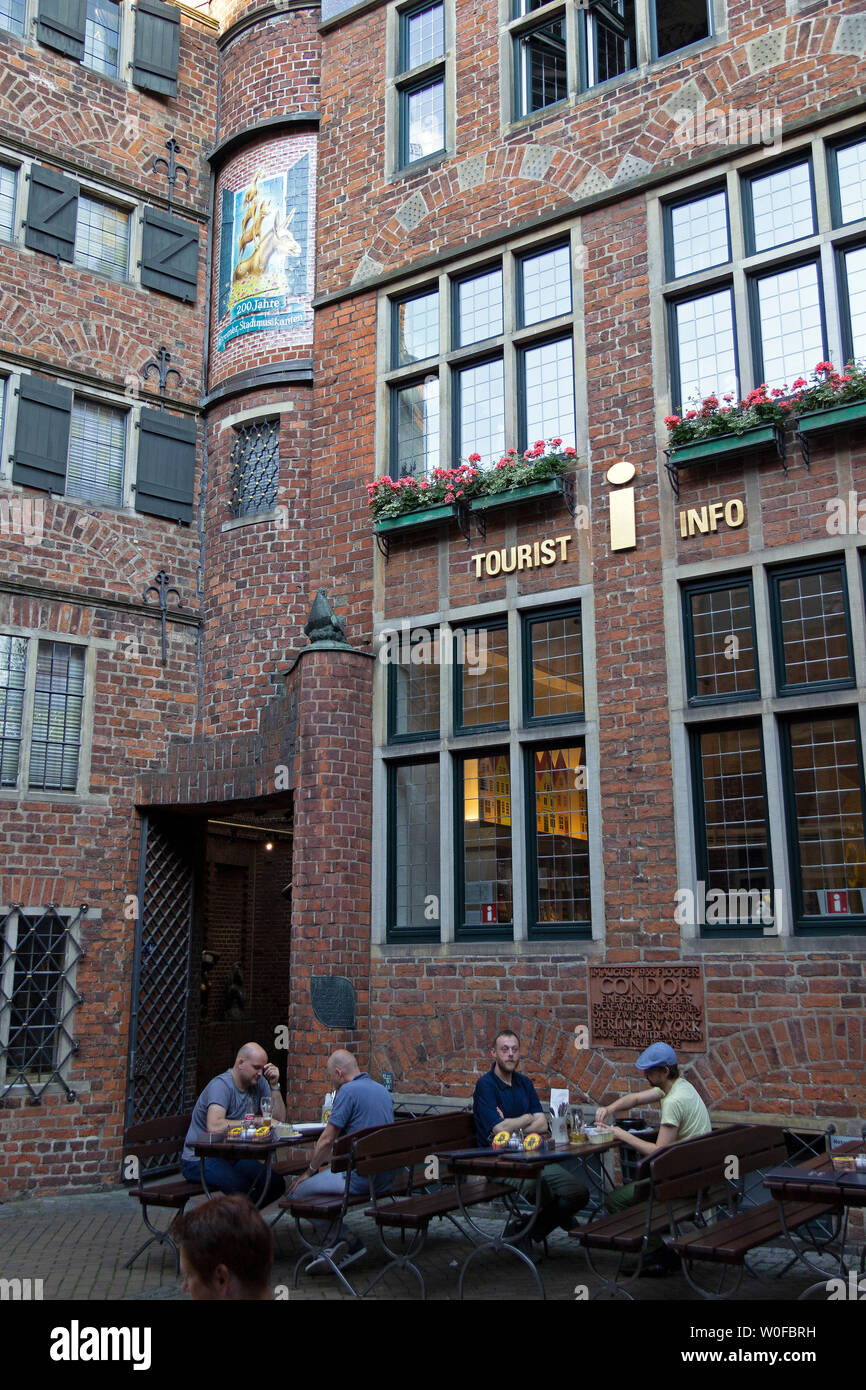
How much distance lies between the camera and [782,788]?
9.00 meters

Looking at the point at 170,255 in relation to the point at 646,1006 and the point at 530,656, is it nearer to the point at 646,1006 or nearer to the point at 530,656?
the point at 530,656

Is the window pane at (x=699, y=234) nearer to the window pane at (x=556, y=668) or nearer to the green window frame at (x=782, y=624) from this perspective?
the green window frame at (x=782, y=624)

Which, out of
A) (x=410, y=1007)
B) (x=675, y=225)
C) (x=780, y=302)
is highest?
(x=675, y=225)

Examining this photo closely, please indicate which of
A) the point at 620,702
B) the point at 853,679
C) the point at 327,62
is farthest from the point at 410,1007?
the point at 327,62

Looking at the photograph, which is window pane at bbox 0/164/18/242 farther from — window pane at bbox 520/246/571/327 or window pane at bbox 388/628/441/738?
window pane at bbox 388/628/441/738

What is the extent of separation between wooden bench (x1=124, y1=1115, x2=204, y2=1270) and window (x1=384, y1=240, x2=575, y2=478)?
6.42 metres

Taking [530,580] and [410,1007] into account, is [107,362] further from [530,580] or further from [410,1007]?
[410,1007]

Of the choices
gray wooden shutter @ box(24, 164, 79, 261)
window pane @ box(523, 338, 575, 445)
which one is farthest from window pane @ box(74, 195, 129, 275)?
window pane @ box(523, 338, 575, 445)

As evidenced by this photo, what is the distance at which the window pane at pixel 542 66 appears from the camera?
11.7 metres

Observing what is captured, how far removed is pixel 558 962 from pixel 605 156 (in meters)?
7.29

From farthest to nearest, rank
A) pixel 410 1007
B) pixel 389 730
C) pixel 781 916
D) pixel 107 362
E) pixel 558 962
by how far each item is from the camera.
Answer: pixel 107 362 → pixel 389 730 → pixel 410 1007 → pixel 558 962 → pixel 781 916

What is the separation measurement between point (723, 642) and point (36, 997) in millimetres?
7274

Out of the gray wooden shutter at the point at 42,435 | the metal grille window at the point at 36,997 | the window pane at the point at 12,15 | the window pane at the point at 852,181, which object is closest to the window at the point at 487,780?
the metal grille window at the point at 36,997

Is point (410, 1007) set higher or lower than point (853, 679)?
lower
